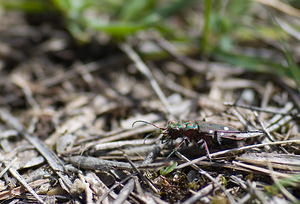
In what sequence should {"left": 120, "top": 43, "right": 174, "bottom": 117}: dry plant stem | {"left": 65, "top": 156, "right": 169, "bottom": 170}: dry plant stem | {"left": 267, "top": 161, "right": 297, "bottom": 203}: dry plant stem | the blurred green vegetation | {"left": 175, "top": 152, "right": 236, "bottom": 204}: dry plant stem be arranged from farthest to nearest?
the blurred green vegetation → {"left": 120, "top": 43, "right": 174, "bottom": 117}: dry plant stem → {"left": 65, "top": 156, "right": 169, "bottom": 170}: dry plant stem → {"left": 175, "top": 152, "right": 236, "bottom": 204}: dry plant stem → {"left": 267, "top": 161, "right": 297, "bottom": 203}: dry plant stem

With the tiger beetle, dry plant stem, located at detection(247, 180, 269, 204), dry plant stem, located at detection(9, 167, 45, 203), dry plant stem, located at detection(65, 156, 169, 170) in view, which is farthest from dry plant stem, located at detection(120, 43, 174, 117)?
dry plant stem, located at detection(9, 167, 45, 203)

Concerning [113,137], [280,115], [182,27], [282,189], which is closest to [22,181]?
[113,137]

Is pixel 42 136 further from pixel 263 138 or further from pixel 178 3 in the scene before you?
pixel 178 3

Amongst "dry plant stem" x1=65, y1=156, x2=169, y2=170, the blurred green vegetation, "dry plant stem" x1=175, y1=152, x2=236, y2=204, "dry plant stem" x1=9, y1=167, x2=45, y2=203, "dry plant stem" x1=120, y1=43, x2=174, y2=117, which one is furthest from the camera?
the blurred green vegetation

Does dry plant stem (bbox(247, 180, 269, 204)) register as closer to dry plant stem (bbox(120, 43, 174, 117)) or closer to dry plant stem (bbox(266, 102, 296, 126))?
dry plant stem (bbox(266, 102, 296, 126))

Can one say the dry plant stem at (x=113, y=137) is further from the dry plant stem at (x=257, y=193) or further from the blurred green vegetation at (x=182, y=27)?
the blurred green vegetation at (x=182, y=27)

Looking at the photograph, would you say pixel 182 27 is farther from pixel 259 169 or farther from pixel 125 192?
pixel 125 192

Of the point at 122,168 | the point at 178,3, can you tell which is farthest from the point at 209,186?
the point at 178,3
